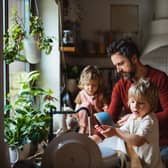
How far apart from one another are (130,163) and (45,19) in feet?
5.75

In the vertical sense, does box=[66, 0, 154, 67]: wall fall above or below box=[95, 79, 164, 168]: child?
above

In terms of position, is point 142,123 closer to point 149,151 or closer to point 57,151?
point 149,151

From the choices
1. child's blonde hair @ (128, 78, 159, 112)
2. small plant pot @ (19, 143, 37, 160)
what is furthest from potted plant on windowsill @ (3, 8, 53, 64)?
child's blonde hair @ (128, 78, 159, 112)

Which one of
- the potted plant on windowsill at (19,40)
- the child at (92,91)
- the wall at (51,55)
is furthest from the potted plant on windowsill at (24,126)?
the wall at (51,55)

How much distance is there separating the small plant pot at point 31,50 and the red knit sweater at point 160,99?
1.98 feet

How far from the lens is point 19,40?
2305 millimetres

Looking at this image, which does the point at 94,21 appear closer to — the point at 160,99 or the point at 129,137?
the point at 160,99

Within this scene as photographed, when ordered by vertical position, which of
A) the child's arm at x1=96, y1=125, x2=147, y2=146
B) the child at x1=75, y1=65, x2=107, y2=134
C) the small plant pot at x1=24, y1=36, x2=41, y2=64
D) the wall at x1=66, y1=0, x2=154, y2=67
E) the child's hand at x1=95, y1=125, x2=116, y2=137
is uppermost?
the wall at x1=66, y1=0, x2=154, y2=67

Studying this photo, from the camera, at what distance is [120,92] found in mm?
2586

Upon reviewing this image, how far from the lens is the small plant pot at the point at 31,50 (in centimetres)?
261

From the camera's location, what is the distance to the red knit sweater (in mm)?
2309

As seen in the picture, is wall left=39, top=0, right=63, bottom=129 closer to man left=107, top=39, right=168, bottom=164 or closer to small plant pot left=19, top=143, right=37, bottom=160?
man left=107, top=39, right=168, bottom=164

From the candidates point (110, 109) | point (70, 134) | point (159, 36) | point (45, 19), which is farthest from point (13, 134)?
point (159, 36)

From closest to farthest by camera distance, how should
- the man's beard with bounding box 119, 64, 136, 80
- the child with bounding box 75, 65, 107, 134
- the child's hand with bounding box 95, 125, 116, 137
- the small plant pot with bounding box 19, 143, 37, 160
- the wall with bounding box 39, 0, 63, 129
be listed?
the child's hand with bounding box 95, 125, 116, 137 → the small plant pot with bounding box 19, 143, 37, 160 → the man's beard with bounding box 119, 64, 136, 80 → the child with bounding box 75, 65, 107, 134 → the wall with bounding box 39, 0, 63, 129
